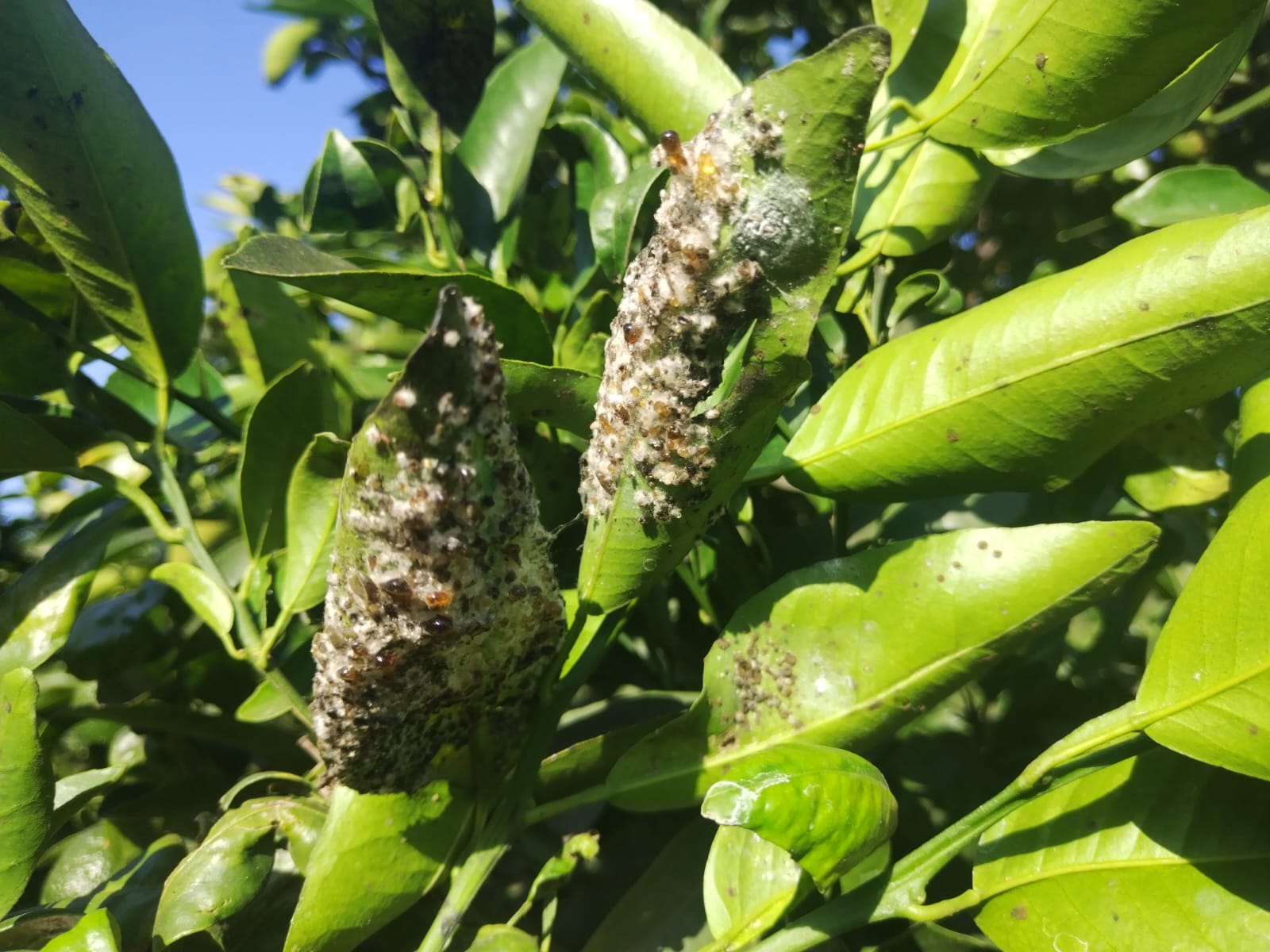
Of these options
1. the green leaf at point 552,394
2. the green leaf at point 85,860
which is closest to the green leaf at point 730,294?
the green leaf at point 552,394

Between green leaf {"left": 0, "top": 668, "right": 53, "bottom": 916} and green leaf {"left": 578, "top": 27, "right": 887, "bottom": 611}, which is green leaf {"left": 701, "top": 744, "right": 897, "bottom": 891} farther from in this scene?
green leaf {"left": 0, "top": 668, "right": 53, "bottom": 916}

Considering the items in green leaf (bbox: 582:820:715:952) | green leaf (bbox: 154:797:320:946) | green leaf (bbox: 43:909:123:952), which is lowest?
green leaf (bbox: 582:820:715:952)

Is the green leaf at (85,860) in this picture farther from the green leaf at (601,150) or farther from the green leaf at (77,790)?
the green leaf at (601,150)

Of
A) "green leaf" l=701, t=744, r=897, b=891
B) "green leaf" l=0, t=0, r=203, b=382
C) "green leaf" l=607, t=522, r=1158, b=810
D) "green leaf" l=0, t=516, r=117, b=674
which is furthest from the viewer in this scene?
"green leaf" l=0, t=516, r=117, b=674

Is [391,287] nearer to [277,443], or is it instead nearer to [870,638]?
[277,443]

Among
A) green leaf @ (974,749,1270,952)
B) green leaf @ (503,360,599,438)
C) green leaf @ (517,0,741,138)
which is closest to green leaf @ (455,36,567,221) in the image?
green leaf @ (517,0,741,138)

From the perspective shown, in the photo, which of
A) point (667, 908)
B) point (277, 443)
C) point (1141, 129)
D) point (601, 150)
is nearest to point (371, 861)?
point (667, 908)
